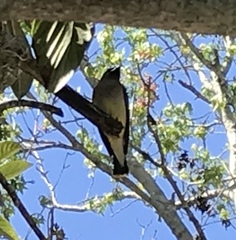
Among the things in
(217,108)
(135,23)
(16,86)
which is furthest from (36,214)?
(135,23)

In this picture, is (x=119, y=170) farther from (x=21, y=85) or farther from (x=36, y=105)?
(x=36, y=105)

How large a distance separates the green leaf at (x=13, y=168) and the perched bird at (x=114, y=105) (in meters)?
1.91

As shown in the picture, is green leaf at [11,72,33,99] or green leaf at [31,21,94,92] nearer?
green leaf at [31,21,94,92]

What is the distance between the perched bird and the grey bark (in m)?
2.32

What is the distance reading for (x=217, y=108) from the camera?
3682mm

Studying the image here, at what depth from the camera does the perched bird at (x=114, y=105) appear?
3051mm

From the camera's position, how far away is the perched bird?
305 cm

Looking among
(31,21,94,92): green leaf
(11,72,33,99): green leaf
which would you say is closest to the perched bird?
(11,72,33,99): green leaf

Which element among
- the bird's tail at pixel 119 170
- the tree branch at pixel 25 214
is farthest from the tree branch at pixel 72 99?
the bird's tail at pixel 119 170

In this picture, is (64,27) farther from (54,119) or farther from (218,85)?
(218,85)

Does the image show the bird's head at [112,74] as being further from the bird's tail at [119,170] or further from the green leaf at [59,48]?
the green leaf at [59,48]

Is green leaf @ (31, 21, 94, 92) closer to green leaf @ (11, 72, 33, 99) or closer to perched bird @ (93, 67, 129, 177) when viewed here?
green leaf @ (11, 72, 33, 99)

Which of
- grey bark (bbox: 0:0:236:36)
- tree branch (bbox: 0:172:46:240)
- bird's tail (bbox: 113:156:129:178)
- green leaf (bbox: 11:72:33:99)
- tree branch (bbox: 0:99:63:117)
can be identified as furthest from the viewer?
bird's tail (bbox: 113:156:129:178)

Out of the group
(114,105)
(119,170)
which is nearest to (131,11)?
(119,170)
